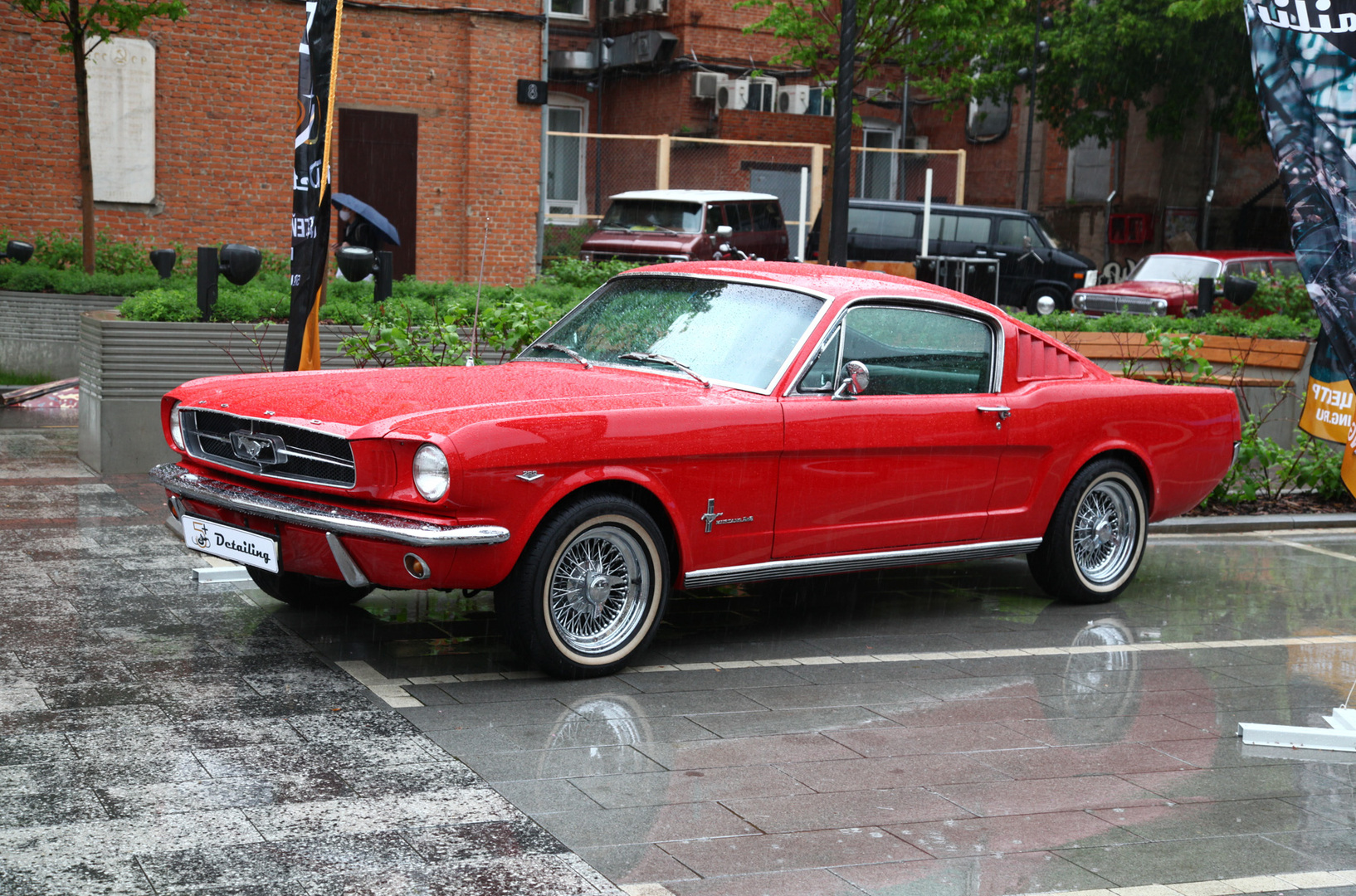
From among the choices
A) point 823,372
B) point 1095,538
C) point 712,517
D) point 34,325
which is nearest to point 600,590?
point 712,517

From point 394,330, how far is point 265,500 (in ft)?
12.1

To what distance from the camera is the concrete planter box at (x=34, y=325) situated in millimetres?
14703

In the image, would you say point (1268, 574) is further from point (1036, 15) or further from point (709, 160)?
point (1036, 15)

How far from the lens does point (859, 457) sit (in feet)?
21.2

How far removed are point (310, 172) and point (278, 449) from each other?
2511 millimetres

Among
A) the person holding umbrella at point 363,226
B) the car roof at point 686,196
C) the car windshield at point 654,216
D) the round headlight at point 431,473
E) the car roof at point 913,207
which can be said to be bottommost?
the round headlight at point 431,473

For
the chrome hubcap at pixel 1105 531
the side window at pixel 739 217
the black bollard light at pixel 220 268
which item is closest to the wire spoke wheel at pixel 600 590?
the chrome hubcap at pixel 1105 531

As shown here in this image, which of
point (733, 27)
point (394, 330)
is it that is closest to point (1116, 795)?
point (394, 330)

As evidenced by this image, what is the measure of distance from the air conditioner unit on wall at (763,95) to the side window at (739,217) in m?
8.61

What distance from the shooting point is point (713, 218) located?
22.5 metres

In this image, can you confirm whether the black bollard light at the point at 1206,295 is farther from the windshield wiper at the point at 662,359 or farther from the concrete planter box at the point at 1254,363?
the windshield wiper at the point at 662,359

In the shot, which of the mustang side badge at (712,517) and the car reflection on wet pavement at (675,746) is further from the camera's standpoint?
the mustang side badge at (712,517)

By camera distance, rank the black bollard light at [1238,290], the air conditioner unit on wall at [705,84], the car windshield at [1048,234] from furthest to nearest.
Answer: the air conditioner unit on wall at [705,84], the car windshield at [1048,234], the black bollard light at [1238,290]

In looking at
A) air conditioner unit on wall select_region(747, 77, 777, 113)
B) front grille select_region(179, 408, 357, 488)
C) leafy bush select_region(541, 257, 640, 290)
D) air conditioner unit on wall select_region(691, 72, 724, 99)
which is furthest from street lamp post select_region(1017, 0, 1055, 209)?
front grille select_region(179, 408, 357, 488)
